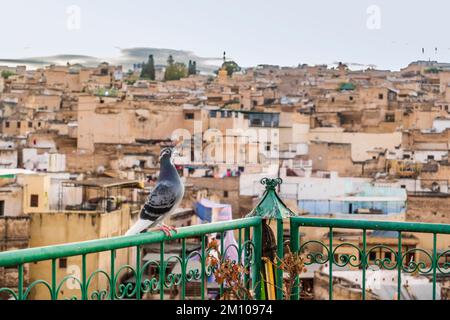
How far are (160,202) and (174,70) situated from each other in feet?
151

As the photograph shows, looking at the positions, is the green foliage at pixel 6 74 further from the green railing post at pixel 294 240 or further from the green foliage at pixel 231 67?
the green railing post at pixel 294 240

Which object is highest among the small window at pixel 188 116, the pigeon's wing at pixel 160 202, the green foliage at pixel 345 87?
the green foliage at pixel 345 87

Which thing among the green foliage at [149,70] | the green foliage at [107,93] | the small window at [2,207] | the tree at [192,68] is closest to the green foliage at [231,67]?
the tree at [192,68]

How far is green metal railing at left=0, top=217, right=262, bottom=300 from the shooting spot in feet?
6.91

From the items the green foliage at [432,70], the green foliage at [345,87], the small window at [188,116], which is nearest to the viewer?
the small window at [188,116]

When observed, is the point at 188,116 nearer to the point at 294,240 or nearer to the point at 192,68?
the point at 294,240

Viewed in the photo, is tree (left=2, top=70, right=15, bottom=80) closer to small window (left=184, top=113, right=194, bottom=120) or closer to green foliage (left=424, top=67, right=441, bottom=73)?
small window (left=184, top=113, right=194, bottom=120)

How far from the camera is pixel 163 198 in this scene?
2.61 meters

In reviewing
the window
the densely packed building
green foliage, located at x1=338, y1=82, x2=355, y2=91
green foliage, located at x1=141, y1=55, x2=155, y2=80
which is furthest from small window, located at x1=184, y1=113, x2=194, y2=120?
green foliage, located at x1=141, y1=55, x2=155, y2=80

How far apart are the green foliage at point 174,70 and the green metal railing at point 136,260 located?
4439cm

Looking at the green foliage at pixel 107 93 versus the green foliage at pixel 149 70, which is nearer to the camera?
the green foliage at pixel 107 93

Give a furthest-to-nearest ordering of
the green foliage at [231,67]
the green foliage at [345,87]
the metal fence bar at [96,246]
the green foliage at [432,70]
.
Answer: the green foliage at [231,67] → the green foliage at [432,70] → the green foliage at [345,87] → the metal fence bar at [96,246]

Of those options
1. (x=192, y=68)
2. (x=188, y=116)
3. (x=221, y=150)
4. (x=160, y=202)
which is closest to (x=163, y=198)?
(x=160, y=202)

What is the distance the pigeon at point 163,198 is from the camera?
2.56m
